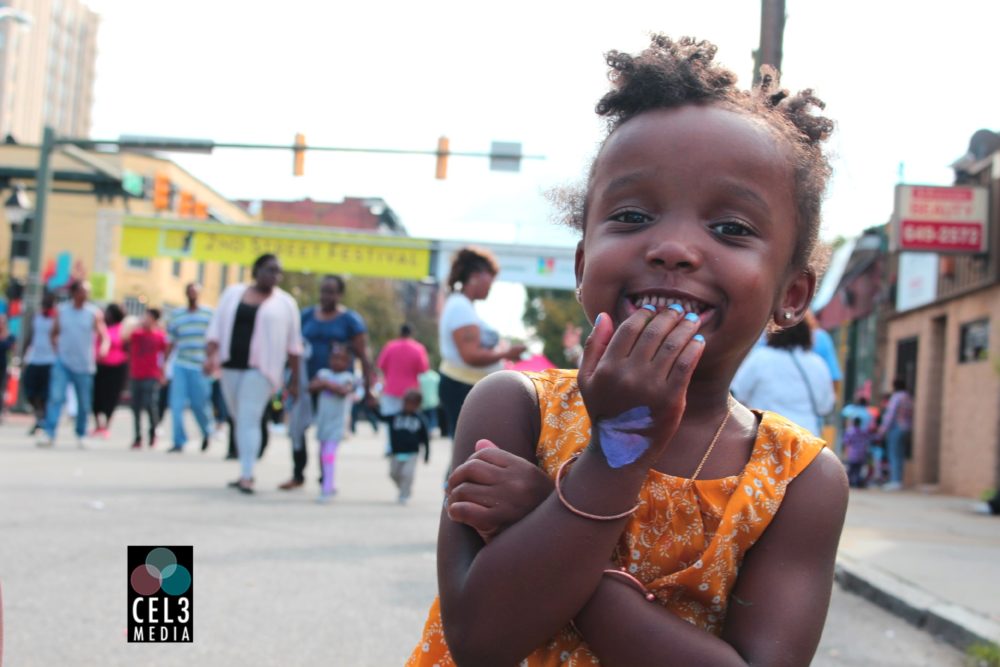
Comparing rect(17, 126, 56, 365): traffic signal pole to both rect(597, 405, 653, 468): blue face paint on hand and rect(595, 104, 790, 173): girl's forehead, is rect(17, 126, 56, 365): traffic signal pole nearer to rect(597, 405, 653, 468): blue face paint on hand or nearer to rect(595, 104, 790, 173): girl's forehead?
rect(595, 104, 790, 173): girl's forehead

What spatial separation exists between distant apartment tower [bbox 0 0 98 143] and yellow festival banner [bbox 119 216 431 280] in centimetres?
8316

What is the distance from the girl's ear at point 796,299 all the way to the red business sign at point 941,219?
1611 centimetres

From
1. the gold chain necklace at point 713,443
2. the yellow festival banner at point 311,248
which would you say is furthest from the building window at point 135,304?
the gold chain necklace at point 713,443

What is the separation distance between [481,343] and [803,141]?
5957 millimetres

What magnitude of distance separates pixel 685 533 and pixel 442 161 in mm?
21565

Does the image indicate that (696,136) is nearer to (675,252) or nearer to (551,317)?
(675,252)

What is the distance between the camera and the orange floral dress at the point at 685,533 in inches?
68.7

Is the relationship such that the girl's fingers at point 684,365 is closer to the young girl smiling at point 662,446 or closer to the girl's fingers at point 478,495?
the young girl smiling at point 662,446

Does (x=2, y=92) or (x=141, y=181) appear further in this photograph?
(x=2, y=92)

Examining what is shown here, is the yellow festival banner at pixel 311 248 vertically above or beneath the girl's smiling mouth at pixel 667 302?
above

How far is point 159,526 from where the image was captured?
723 centimetres

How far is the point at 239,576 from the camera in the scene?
5828 millimetres

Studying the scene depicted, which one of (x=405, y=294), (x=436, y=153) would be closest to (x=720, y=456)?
(x=436, y=153)

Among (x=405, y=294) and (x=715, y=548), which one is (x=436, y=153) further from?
(x=405, y=294)
